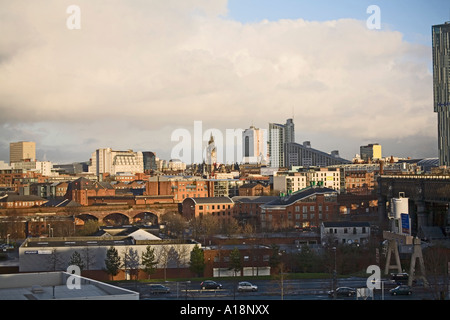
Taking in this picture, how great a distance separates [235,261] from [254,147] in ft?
262

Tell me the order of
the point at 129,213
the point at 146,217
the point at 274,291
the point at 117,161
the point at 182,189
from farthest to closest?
the point at 117,161
the point at 182,189
the point at 146,217
the point at 129,213
the point at 274,291

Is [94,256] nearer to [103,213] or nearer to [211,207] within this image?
[211,207]

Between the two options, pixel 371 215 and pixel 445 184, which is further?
pixel 371 215

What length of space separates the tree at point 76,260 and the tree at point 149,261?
69.4 inches

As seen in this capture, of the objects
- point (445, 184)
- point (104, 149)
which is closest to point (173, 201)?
point (445, 184)

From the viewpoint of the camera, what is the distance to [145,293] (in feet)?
51.2

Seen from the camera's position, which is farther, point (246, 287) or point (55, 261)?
point (55, 261)

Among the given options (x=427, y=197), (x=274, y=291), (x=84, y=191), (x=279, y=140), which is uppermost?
(x=279, y=140)

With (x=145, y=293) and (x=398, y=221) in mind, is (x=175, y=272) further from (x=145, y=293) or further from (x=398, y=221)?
(x=398, y=221)

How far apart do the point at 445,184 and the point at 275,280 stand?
417 inches

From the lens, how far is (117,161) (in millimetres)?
100250

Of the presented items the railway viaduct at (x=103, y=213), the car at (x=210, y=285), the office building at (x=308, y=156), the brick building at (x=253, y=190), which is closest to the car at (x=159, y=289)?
the car at (x=210, y=285)

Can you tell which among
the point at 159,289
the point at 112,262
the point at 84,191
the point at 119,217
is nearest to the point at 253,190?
the point at 119,217

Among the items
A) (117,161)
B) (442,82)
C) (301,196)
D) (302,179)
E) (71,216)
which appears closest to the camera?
(301,196)
